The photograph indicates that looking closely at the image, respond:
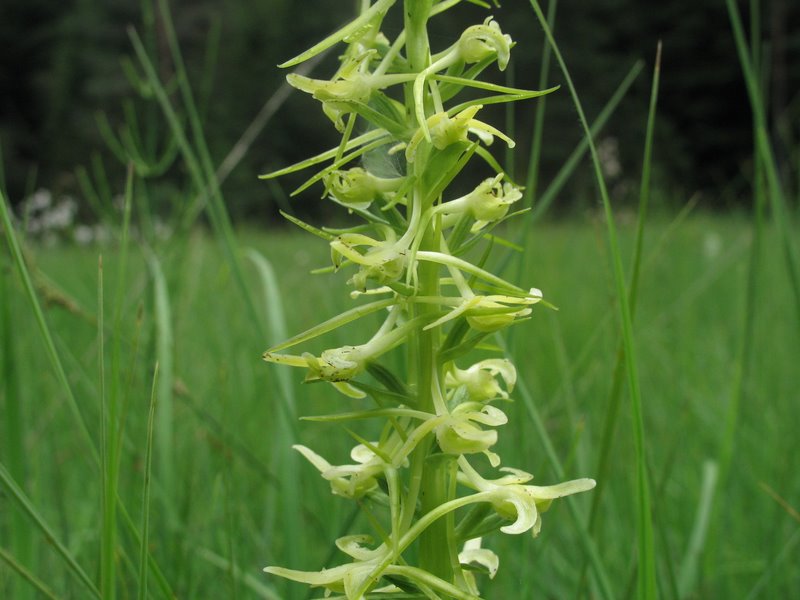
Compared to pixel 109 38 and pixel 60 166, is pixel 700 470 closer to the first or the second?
pixel 60 166

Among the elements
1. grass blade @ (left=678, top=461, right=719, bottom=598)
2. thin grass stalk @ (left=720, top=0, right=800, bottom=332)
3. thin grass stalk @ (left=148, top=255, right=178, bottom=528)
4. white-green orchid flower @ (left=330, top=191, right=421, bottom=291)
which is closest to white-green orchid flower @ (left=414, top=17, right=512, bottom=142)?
white-green orchid flower @ (left=330, top=191, right=421, bottom=291)

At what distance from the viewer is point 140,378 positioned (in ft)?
7.11

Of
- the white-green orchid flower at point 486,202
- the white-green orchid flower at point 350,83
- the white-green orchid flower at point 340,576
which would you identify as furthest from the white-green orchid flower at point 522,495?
the white-green orchid flower at point 350,83

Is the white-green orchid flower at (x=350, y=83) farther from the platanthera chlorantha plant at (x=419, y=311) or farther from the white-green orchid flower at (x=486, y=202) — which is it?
the white-green orchid flower at (x=486, y=202)

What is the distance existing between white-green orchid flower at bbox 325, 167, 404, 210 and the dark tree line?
17.1 m

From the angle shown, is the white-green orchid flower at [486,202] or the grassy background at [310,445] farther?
the grassy background at [310,445]

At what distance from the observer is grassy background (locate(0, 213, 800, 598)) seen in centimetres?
106

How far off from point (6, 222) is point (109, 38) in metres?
27.1

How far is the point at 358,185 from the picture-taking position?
26.7 inches

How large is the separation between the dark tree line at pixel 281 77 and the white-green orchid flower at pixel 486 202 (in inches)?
674

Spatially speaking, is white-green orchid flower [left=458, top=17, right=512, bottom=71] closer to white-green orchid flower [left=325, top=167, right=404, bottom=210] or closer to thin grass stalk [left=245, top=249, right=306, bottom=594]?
white-green orchid flower [left=325, top=167, right=404, bottom=210]

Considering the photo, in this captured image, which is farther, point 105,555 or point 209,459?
point 209,459

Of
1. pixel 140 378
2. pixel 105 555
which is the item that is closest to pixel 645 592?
pixel 105 555

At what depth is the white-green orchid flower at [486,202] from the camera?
67 centimetres
